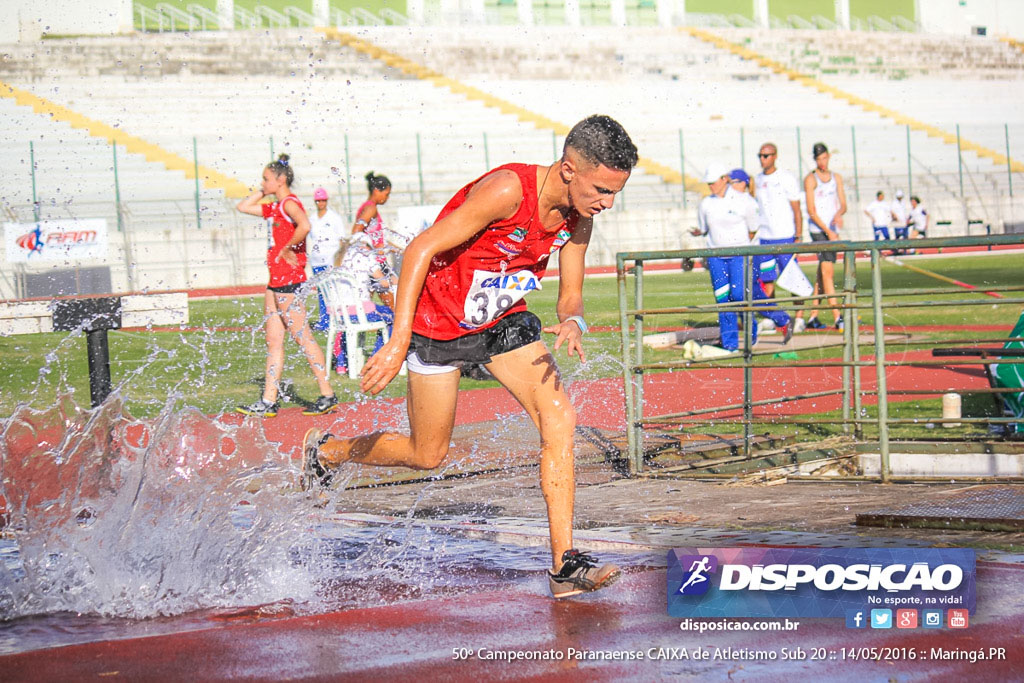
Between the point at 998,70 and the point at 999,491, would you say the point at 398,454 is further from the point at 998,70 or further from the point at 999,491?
the point at 998,70

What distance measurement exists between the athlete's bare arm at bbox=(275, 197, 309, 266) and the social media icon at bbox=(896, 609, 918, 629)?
22.0 ft

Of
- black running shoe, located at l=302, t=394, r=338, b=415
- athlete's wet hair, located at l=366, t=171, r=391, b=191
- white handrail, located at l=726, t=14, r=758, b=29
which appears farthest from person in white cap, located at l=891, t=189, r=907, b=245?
black running shoe, located at l=302, t=394, r=338, b=415

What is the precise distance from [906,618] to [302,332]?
6257 mm

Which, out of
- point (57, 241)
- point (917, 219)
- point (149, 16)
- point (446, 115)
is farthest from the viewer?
point (149, 16)

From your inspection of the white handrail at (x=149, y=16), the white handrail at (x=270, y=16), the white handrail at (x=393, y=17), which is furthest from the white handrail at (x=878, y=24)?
the white handrail at (x=149, y=16)

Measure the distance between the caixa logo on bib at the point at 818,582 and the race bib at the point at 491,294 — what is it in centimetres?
127

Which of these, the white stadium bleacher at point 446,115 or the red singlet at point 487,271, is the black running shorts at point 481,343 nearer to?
the red singlet at point 487,271

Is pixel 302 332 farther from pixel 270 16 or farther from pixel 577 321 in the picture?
pixel 270 16

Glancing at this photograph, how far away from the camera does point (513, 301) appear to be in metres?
4.80

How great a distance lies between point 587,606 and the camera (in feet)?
13.9

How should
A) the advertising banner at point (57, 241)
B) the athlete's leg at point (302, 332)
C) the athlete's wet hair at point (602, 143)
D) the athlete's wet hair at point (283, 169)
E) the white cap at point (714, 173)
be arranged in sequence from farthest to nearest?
1. the advertising banner at point (57, 241)
2. the white cap at point (714, 173)
3. the athlete's wet hair at point (283, 169)
4. the athlete's leg at point (302, 332)
5. the athlete's wet hair at point (602, 143)

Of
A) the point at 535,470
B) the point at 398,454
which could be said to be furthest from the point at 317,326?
the point at 398,454

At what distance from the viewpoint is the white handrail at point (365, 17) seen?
45.0 metres

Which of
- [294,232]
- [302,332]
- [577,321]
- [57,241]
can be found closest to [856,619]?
[577,321]
